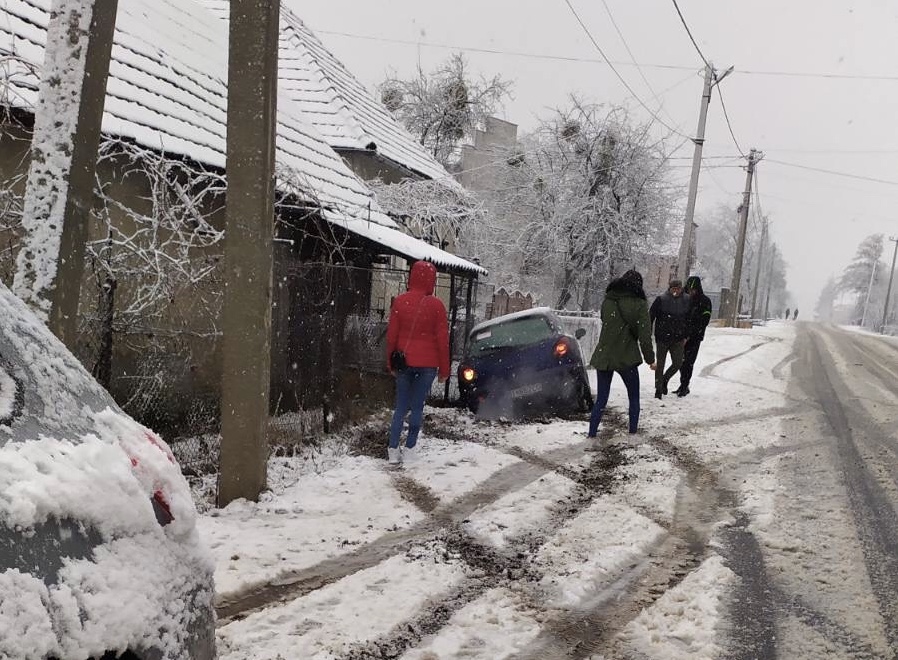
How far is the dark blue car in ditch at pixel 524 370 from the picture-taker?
25.6 ft

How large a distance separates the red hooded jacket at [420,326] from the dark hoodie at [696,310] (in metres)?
4.97

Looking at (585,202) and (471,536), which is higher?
(585,202)

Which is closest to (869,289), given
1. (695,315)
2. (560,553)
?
(695,315)

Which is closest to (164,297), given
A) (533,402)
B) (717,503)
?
(533,402)

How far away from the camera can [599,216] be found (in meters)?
23.1

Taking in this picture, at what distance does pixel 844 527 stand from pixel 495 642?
2.92 metres

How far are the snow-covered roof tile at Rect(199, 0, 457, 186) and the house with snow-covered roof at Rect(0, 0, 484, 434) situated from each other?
469 centimetres

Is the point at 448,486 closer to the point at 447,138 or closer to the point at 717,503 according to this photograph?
the point at 717,503

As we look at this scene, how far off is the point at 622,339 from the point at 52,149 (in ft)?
17.6

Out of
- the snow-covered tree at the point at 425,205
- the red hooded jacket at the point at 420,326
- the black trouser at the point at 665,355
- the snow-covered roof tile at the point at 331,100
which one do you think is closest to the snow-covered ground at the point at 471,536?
the red hooded jacket at the point at 420,326

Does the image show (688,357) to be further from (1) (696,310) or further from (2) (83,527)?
(2) (83,527)

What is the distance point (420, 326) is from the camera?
5.54 meters

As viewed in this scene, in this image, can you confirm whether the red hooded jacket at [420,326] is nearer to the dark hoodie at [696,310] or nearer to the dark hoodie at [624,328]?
the dark hoodie at [624,328]

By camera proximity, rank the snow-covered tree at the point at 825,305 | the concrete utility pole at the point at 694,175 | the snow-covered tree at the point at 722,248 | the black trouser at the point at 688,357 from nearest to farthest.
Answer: the black trouser at the point at 688,357 → the concrete utility pole at the point at 694,175 → the snow-covered tree at the point at 722,248 → the snow-covered tree at the point at 825,305
